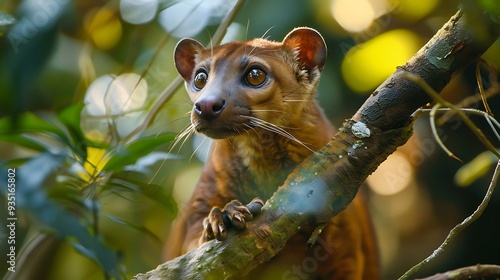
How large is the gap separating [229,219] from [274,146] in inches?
40.3

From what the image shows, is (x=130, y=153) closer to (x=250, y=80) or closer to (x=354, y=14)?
(x=250, y=80)

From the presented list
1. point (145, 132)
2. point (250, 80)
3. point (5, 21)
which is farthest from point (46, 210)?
point (250, 80)

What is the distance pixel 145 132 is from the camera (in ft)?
9.88

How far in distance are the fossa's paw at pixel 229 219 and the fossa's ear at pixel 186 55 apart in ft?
3.84

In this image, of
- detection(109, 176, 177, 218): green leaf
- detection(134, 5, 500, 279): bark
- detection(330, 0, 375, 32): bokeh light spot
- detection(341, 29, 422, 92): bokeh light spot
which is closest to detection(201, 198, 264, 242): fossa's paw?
detection(134, 5, 500, 279): bark

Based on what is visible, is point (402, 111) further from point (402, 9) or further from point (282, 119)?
point (402, 9)

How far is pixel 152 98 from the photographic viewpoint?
3.76 metres

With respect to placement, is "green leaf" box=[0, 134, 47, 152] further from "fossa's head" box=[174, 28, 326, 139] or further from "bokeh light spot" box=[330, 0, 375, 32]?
"bokeh light spot" box=[330, 0, 375, 32]

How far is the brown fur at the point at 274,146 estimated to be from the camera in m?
3.06

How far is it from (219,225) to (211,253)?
4.6 inches

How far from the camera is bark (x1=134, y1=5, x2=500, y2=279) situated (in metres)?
2.13

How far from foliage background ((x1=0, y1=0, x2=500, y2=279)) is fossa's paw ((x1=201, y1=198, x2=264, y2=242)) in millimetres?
362

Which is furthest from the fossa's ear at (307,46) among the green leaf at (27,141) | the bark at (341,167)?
the green leaf at (27,141)

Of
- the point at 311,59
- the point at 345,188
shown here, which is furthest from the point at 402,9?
the point at 345,188
